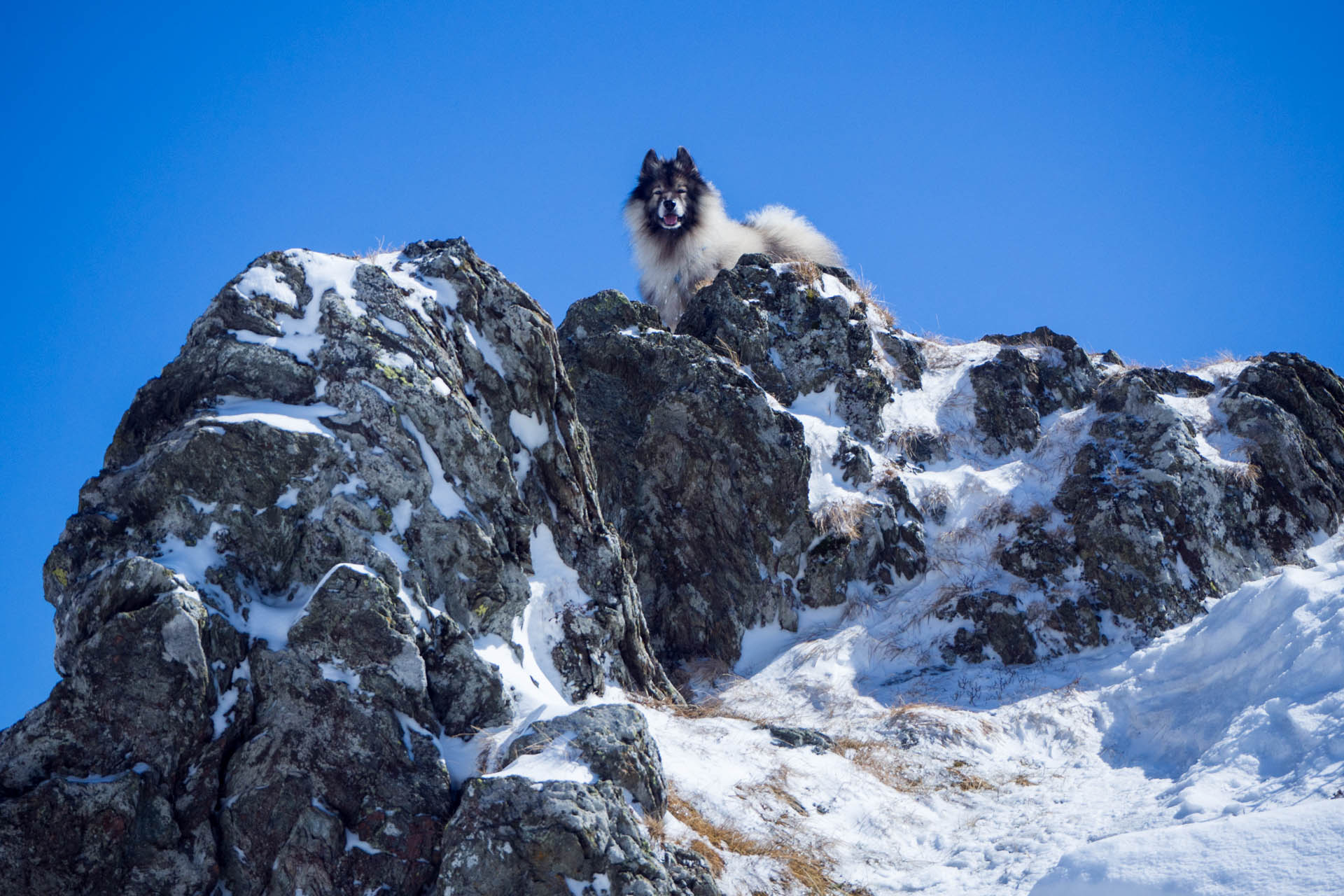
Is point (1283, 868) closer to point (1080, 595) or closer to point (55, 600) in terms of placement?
point (1080, 595)

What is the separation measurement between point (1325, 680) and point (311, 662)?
28.2ft

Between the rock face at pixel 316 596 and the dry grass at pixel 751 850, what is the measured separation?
75cm

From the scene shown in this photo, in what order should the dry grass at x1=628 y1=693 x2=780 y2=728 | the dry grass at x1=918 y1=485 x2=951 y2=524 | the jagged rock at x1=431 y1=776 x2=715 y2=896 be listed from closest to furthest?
the jagged rock at x1=431 y1=776 x2=715 y2=896, the dry grass at x1=628 y1=693 x2=780 y2=728, the dry grass at x1=918 y1=485 x2=951 y2=524

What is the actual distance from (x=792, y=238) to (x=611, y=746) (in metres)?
15.4

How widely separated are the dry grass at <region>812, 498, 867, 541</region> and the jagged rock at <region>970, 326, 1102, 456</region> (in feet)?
11.0

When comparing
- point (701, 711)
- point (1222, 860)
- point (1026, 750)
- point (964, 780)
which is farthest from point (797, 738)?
point (1222, 860)

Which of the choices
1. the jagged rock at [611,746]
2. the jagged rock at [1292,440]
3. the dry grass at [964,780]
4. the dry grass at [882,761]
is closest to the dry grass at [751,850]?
the jagged rock at [611,746]

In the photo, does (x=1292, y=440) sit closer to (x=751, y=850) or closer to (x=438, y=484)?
(x=751, y=850)

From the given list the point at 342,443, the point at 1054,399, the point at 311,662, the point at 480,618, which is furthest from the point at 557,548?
the point at 1054,399

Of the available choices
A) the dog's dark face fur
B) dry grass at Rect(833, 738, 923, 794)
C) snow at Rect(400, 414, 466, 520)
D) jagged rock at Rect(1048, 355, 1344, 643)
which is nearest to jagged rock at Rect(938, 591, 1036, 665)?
jagged rock at Rect(1048, 355, 1344, 643)

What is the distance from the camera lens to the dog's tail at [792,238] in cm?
2028

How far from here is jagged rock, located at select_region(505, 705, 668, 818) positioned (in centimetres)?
702

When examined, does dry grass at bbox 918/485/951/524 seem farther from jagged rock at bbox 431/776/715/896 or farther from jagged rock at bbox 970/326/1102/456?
jagged rock at bbox 431/776/715/896

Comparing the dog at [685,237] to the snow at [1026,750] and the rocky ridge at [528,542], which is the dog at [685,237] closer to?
the rocky ridge at [528,542]
